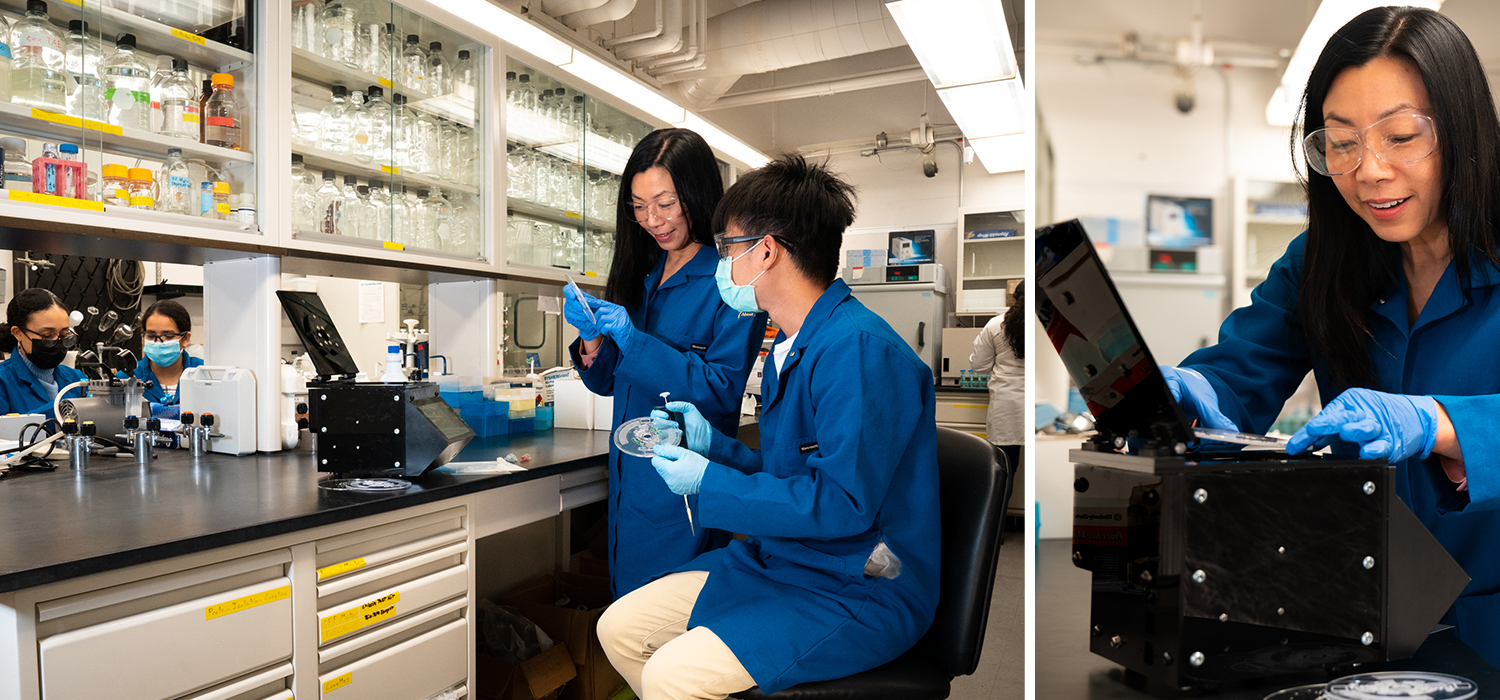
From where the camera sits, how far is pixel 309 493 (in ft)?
4.87

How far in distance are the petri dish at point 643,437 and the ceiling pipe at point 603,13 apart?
91.1 inches

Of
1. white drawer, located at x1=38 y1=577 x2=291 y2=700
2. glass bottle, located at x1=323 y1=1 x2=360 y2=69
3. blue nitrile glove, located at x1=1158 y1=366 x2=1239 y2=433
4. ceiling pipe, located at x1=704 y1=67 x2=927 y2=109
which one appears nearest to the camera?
blue nitrile glove, located at x1=1158 y1=366 x2=1239 y2=433

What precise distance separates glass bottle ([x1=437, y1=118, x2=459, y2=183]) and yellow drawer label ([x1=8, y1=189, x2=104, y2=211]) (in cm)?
104

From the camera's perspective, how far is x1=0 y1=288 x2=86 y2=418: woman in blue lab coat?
7.28ft

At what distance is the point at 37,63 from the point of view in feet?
5.28

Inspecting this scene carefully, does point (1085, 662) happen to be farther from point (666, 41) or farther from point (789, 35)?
point (789, 35)

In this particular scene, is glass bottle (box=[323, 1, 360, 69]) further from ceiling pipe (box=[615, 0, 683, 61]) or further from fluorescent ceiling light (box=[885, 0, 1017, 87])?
ceiling pipe (box=[615, 0, 683, 61])

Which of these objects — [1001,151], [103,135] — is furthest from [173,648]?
[1001,151]

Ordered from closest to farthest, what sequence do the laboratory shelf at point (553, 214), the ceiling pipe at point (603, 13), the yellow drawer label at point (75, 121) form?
the yellow drawer label at point (75, 121) < the laboratory shelf at point (553, 214) < the ceiling pipe at point (603, 13)

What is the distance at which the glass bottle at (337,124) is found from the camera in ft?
7.26

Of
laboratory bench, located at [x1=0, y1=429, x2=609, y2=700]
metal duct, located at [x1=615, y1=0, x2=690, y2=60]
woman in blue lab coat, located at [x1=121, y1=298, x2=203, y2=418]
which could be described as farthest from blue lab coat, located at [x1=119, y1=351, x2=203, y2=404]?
metal duct, located at [x1=615, y1=0, x2=690, y2=60]

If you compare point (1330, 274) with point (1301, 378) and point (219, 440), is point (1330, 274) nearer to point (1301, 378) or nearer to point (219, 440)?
point (1301, 378)

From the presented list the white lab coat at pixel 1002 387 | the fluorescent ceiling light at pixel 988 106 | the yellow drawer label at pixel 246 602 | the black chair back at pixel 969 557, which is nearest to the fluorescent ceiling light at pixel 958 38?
the fluorescent ceiling light at pixel 988 106

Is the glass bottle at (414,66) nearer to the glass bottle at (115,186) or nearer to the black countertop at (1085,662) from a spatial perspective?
the glass bottle at (115,186)
